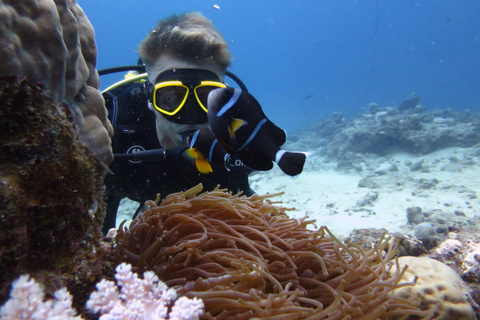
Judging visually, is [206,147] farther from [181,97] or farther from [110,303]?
[181,97]

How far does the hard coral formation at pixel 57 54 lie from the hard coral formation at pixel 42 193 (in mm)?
102

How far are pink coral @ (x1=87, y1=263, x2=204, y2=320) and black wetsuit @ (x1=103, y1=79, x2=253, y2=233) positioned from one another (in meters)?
2.54

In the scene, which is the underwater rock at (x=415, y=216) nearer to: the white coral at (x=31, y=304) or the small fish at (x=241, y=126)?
the small fish at (x=241, y=126)

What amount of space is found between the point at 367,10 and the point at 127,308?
116m

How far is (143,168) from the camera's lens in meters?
3.64

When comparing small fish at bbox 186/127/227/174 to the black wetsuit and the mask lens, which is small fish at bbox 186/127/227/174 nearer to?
the mask lens

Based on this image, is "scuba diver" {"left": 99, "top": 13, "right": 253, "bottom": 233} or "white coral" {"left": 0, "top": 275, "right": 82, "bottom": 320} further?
"scuba diver" {"left": 99, "top": 13, "right": 253, "bottom": 233}

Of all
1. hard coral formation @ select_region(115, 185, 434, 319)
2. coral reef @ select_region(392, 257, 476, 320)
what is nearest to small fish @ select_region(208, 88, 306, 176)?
hard coral formation @ select_region(115, 185, 434, 319)

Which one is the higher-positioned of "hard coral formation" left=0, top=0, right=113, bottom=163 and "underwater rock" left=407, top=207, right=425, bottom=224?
"hard coral formation" left=0, top=0, right=113, bottom=163

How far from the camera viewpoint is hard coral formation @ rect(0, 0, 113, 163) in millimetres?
1026

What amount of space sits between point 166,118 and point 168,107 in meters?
0.13

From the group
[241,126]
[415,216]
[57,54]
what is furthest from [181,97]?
[415,216]

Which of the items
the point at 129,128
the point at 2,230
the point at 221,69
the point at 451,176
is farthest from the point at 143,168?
the point at 451,176

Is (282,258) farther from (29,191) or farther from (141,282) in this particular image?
(29,191)
